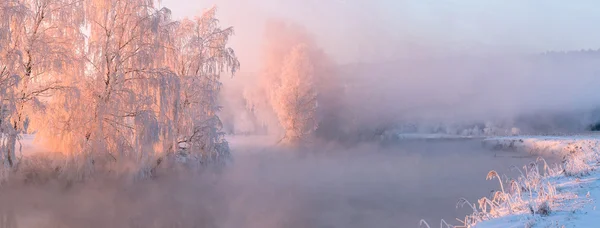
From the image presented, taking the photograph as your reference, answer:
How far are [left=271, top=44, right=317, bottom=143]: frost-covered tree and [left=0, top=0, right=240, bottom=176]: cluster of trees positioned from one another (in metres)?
14.4

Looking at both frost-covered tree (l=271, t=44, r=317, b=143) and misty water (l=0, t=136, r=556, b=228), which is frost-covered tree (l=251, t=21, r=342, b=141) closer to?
frost-covered tree (l=271, t=44, r=317, b=143)

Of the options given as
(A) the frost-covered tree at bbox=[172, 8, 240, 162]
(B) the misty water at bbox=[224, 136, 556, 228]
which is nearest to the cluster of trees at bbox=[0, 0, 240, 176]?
(A) the frost-covered tree at bbox=[172, 8, 240, 162]

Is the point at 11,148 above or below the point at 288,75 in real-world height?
below

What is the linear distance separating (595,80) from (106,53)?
74.8m

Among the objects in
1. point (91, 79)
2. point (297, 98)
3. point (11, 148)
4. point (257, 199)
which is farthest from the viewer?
point (297, 98)

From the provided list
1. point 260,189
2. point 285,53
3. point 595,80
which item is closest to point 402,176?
point 260,189

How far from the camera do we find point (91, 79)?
14.9 metres

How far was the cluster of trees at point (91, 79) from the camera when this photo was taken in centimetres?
1285

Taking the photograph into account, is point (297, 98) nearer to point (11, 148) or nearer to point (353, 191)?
point (353, 191)

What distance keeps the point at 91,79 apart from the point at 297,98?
18.4m

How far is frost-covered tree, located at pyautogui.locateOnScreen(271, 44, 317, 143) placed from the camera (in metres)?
31.8

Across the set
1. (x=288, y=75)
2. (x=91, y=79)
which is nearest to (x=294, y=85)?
(x=288, y=75)

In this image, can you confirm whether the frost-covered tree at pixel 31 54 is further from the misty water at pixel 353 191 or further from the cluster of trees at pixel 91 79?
the misty water at pixel 353 191

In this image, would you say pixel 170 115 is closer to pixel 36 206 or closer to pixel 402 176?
pixel 36 206
